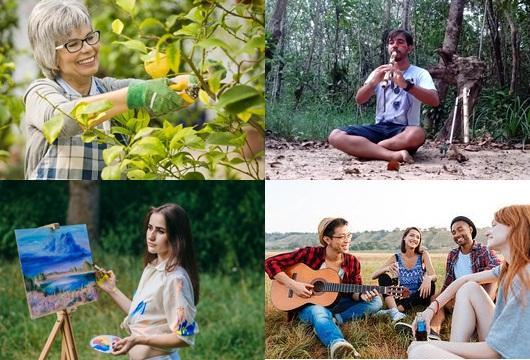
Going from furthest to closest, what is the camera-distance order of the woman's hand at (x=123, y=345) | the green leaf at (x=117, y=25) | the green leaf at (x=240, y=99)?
the green leaf at (x=117, y=25) → the woman's hand at (x=123, y=345) → the green leaf at (x=240, y=99)

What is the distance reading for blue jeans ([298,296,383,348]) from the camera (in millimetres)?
5910

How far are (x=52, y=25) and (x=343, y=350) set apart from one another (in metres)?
2.23

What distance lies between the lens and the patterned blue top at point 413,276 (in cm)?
599

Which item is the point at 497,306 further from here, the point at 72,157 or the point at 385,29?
the point at 72,157

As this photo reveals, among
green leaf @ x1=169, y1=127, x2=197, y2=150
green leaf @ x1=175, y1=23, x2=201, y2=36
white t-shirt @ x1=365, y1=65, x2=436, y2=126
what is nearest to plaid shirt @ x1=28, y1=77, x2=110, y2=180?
green leaf @ x1=169, y1=127, x2=197, y2=150

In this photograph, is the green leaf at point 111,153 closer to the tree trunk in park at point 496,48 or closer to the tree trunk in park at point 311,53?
the tree trunk in park at point 311,53

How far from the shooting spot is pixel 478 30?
19.7 ft

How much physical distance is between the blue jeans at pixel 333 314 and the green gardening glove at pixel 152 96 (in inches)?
50.1

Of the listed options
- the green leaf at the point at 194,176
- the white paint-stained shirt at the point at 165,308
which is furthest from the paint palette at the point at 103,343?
the green leaf at the point at 194,176

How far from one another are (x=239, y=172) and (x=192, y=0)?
37.4 inches

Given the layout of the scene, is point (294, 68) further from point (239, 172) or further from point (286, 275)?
point (286, 275)

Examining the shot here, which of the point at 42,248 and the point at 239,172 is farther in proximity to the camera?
A: the point at 239,172

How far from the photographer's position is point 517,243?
573 centimetres

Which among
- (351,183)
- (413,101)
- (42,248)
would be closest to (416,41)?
(413,101)
